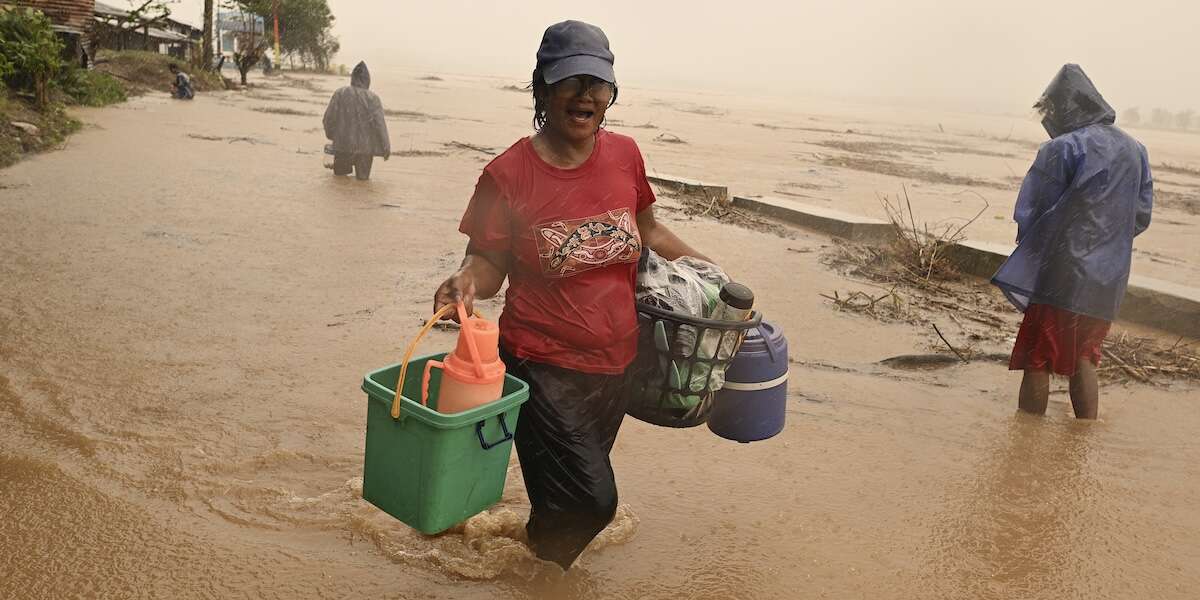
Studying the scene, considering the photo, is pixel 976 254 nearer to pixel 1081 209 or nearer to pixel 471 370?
pixel 1081 209

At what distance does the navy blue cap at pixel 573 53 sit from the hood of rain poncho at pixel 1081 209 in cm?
276

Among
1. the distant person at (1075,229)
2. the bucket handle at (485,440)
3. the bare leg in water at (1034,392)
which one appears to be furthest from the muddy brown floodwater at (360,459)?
the bucket handle at (485,440)

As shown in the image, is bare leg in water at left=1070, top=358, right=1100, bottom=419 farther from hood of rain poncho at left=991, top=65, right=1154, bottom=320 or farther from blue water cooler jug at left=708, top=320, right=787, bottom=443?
blue water cooler jug at left=708, top=320, right=787, bottom=443

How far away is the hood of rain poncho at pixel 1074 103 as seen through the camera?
14.1 feet

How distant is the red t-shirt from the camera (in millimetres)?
2355

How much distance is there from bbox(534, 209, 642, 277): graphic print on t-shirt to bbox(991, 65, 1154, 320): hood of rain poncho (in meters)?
2.68

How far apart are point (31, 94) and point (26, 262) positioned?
31.9 feet

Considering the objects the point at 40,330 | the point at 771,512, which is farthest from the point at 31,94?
the point at 771,512

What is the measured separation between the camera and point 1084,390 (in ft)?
14.8

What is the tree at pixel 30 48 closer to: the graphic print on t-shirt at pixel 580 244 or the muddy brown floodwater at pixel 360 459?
the muddy brown floodwater at pixel 360 459

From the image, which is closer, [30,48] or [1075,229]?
[1075,229]

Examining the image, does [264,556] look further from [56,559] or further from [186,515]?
[56,559]

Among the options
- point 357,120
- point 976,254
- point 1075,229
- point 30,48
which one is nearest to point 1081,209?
point 1075,229

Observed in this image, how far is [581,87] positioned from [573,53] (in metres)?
0.09
